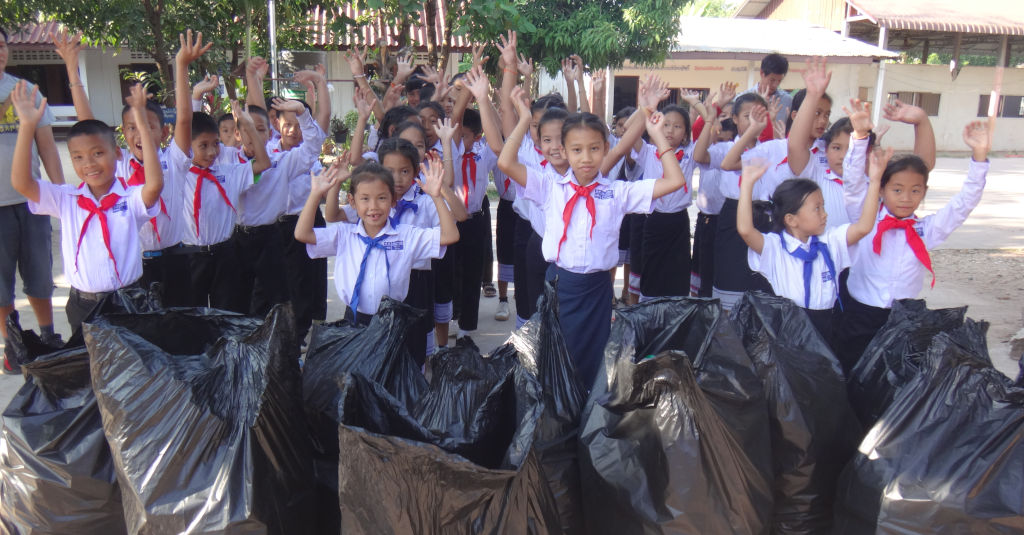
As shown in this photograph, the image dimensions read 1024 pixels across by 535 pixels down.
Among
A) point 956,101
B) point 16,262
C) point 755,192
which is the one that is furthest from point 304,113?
point 956,101

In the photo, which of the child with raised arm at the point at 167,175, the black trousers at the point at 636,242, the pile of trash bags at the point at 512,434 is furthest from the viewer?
the black trousers at the point at 636,242

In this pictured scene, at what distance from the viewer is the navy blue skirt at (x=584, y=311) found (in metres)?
3.02

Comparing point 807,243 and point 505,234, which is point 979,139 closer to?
point 807,243

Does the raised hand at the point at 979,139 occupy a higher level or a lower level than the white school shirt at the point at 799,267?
higher

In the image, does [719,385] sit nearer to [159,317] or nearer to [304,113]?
[159,317]

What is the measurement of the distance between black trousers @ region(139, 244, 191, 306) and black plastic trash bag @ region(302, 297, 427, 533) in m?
1.36

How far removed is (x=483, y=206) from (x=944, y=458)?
130 inches

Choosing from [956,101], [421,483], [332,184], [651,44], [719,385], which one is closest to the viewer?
[421,483]

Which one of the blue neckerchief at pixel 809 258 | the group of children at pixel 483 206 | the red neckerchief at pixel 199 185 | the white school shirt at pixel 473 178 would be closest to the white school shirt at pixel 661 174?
the group of children at pixel 483 206

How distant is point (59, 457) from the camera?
77.0 inches

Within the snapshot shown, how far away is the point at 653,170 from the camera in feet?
14.2

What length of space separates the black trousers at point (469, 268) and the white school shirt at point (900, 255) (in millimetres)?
2216

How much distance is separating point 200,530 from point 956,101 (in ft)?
71.5

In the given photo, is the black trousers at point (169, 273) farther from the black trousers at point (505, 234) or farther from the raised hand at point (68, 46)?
the black trousers at point (505, 234)
